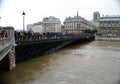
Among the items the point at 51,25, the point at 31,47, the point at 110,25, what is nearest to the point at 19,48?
the point at 31,47

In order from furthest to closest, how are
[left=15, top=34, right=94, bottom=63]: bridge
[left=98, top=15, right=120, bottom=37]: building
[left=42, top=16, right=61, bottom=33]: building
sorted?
[left=42, top=16, right=61, bottom=33]: building, [left=98, top=15, right=120, bottom=37]: building, [left=15, top=34, right=94, bottom=63]: bridge

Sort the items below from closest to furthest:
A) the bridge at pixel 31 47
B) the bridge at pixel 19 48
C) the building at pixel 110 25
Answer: the bridge at pixel 19 48
the bridge at pixel 31 47
the building at pixel 110 25

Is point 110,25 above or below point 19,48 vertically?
above

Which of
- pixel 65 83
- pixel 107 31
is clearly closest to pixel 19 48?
pixel 65 83

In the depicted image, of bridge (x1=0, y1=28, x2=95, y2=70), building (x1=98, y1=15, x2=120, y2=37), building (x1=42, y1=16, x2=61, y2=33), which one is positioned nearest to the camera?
bridge (x1=0, y1=28, x2=95, y2=70)

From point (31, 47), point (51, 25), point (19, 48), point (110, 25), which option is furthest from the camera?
point (51, 25)

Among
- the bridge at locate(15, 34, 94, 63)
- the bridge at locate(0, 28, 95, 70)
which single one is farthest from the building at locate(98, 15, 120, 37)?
the bridge at locate(15, 34, 94, 63)

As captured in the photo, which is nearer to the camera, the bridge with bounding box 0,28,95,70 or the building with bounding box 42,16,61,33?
the bridge with bounding box 0,28,95,70

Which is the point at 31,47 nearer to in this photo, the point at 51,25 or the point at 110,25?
the point at 110,25

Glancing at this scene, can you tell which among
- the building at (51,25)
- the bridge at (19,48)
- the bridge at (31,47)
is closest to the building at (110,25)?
the building at (51,25)

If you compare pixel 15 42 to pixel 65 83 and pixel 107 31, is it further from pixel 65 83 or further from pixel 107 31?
pixel 107 31

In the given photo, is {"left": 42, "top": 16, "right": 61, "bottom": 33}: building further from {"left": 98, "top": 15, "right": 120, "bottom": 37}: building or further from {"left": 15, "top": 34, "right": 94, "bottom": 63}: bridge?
{"left": 15, "top": 34, "right": 94, "bottom": 63}: bridge

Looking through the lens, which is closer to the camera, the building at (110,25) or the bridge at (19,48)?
the bridge at (19,48)

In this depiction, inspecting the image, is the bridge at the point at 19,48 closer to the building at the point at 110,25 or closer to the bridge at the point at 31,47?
the bridge at the point at 31,47
